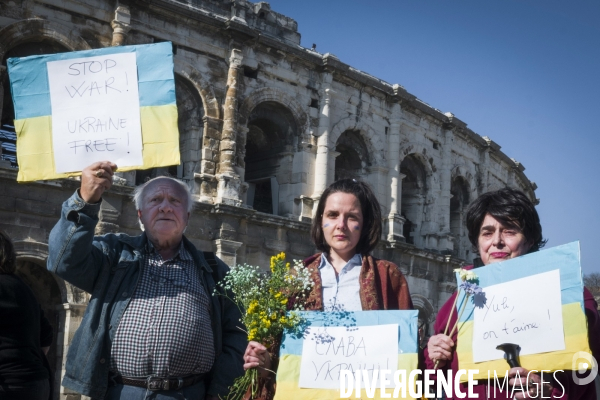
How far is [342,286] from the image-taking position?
3.69 m

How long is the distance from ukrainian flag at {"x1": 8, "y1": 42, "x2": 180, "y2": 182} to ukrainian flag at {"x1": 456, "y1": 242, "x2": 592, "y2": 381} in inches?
69.5

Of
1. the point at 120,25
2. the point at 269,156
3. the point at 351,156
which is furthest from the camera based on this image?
the point at 351,156

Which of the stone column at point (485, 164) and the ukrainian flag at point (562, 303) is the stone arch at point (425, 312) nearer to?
the stone column at point (485, 164)

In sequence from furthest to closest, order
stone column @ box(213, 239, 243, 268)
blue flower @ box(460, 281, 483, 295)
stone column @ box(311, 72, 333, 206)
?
stone column @ box(311, 72, 333, 206), stone column @ box(213, 239, 243, 268), blue flower @ box(460, 281, 483, 295)

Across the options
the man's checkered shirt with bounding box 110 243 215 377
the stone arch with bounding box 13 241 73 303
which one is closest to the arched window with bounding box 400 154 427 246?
the stone arch with bounding box 13 241 73 303

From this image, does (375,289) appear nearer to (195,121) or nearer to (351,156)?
(195,121)

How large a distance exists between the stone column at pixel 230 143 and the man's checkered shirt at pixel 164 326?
1064 cm

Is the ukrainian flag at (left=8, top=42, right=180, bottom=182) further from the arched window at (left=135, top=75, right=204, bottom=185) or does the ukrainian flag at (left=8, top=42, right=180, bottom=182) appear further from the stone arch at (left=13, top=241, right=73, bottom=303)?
the arched window at (left=135, top=75, right=204, bottom=185)

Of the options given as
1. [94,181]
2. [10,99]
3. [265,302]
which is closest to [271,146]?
[10,99]

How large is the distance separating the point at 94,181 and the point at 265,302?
1064mm

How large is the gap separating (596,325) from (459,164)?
18.5 metres

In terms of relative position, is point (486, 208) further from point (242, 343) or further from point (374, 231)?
point (242, 343)

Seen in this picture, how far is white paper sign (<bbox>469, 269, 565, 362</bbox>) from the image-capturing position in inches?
115

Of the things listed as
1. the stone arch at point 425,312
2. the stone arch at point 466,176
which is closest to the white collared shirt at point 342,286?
the stone arch at point 425,312
